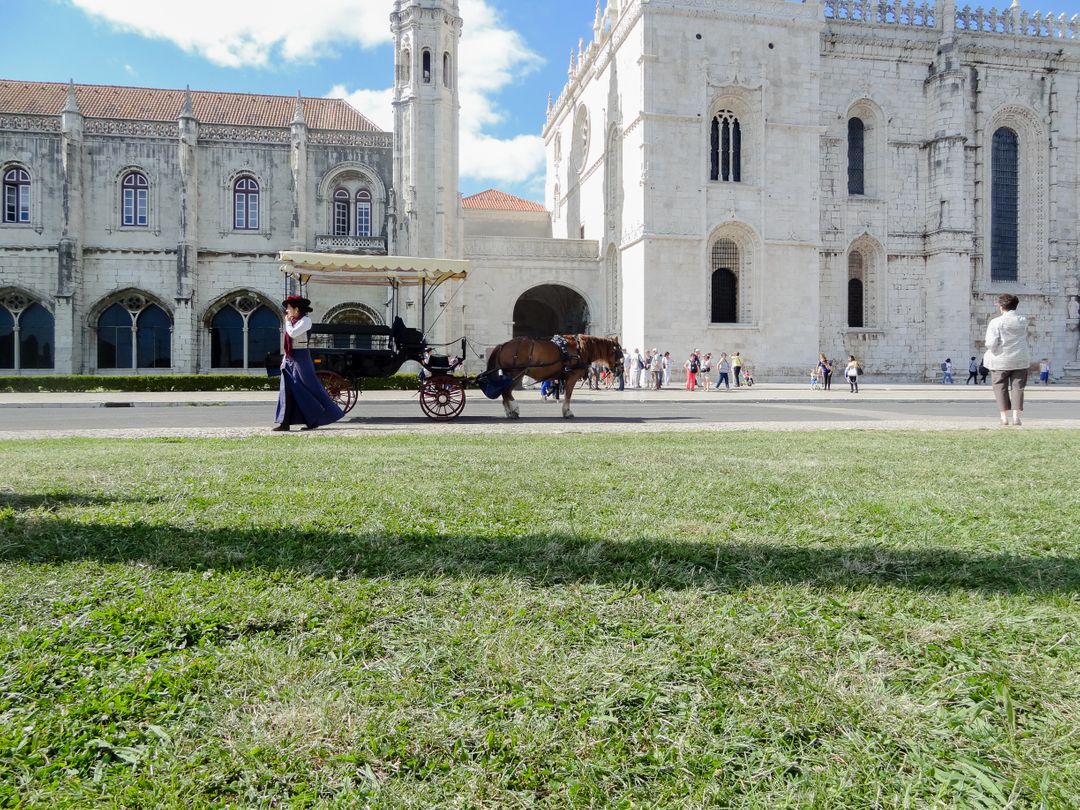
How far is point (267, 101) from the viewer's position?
3394 cm

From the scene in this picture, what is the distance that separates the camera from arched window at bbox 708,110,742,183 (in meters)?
31.1

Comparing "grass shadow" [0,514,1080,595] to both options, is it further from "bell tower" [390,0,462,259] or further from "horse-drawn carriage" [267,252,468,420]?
"bell tower" [390,0,462,259]

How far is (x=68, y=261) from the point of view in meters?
28.8

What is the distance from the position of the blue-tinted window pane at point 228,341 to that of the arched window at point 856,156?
29.0 m

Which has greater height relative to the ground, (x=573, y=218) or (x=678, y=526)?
(x=573, y=218)

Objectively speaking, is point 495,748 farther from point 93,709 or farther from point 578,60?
point 578,60

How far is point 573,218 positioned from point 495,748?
39584 millimetres

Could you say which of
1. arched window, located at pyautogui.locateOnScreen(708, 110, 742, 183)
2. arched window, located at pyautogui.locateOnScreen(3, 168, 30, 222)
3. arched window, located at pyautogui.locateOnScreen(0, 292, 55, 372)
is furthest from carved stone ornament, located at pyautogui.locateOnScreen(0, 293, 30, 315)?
arched window, located at pyautogui.locateOnScreen(708, 110, 742, 183)

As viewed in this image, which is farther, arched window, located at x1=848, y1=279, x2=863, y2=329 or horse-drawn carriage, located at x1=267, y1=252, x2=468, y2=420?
arched window, located at x1=848, y1=279, x2=863, y2=329

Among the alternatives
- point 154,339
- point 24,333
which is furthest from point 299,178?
point 24,333

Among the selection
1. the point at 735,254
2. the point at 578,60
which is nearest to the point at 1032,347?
the point at 735,254

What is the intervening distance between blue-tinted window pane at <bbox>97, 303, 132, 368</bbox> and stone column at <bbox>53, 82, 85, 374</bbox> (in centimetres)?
98

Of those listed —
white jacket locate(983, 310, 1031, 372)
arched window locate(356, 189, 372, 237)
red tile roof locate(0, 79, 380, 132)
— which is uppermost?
red tile roof locate(0, 79, 380, 132)

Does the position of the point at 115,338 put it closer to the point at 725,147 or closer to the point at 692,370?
the point at 692,370
